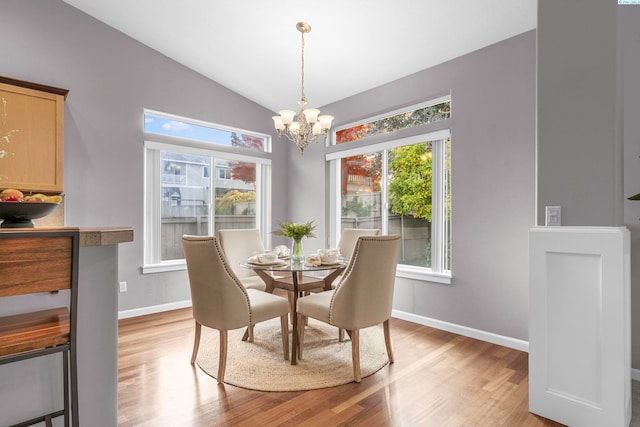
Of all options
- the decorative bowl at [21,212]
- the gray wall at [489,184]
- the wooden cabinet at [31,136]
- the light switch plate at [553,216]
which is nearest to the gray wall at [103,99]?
the wooden cabinet at [31,136]

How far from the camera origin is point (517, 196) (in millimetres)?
2914

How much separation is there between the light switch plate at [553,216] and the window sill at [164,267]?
3815 mm

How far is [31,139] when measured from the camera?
294 cm

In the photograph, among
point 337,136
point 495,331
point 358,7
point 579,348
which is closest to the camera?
point 579,348

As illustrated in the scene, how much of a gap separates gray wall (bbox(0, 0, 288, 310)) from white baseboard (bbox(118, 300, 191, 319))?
0.05 m

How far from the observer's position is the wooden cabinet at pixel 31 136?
2.84 metres

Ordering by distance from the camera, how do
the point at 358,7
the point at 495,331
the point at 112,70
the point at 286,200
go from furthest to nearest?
1. the point at 286,200
2. the point at 112,70
3. the point at 495,331
4. the point at 358,7

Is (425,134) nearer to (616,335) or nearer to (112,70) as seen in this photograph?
(616,335)

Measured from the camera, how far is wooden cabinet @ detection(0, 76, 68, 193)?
2.84m

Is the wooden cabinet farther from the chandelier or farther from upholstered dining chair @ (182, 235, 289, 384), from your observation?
the chandelier

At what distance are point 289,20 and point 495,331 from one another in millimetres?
3408

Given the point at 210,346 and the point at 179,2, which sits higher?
the point at 179,2

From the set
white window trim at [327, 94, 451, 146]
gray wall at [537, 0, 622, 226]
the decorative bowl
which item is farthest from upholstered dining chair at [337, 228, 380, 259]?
the decorative bowl

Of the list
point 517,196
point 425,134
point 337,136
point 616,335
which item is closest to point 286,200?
point 337,136
